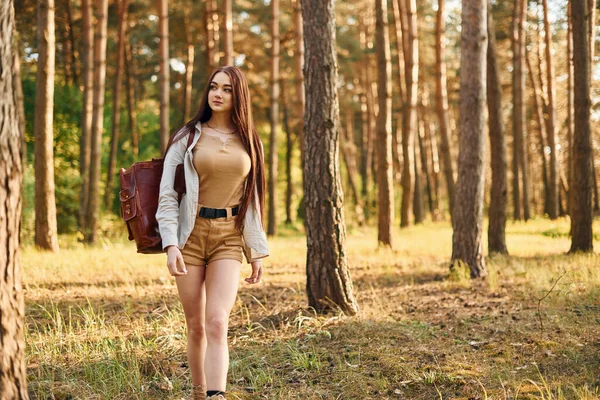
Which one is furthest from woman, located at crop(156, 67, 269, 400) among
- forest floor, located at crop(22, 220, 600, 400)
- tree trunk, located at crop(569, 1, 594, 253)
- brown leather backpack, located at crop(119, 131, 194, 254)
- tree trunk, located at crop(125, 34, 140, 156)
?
tree trunk, located at crop(125, 34, 140, 156)

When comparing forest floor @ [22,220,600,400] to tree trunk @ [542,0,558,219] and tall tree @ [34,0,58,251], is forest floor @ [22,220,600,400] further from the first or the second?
tree trunk @ [542,0,558,219]

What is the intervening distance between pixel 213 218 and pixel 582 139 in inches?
373

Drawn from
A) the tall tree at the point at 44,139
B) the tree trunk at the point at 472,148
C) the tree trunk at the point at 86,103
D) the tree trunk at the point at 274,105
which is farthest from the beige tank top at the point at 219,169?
the tree trunk at the point at 274,105

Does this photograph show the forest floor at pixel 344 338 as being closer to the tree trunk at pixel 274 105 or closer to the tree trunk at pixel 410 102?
the tree trunk at pixel 410 102

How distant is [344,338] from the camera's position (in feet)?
20.1

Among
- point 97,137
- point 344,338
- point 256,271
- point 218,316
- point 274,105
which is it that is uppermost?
point 274,105

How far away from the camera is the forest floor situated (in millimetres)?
4707

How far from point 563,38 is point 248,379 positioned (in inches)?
977

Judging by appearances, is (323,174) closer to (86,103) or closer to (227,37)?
(86,103)

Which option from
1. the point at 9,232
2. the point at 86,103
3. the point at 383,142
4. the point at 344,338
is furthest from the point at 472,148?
the point at 86,103

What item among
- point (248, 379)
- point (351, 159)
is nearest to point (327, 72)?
point (248, 379)

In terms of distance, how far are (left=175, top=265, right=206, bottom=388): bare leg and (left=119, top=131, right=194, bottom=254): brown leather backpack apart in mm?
268

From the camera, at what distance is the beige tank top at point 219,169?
403 cm

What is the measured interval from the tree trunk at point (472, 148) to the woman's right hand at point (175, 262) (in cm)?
681
